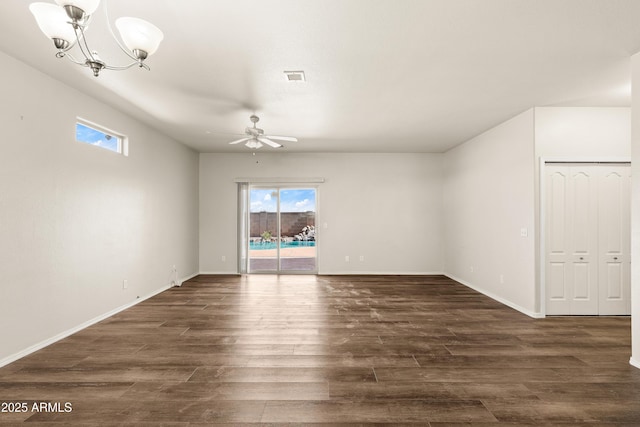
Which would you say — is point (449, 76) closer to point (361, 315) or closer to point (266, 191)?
point (361, 315)

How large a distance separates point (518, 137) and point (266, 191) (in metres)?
4.95

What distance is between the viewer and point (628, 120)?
4098 mm

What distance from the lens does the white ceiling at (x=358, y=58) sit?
2186mm

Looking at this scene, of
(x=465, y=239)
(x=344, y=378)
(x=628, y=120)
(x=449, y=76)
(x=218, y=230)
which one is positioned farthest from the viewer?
(x=218, y=230)

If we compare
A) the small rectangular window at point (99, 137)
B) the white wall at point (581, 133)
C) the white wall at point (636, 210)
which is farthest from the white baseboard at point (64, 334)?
the white wall at point (581, 133)

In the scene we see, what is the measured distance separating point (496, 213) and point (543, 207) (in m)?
0.89

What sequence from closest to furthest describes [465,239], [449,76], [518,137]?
[449,76], [518,137], [465,239]

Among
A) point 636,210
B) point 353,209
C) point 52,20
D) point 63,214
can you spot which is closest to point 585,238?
point 636,210

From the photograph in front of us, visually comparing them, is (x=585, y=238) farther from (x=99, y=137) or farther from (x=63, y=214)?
(x=99, y=137)

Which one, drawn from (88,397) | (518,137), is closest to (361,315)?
(88,397)

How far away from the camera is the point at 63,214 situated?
3.35 m

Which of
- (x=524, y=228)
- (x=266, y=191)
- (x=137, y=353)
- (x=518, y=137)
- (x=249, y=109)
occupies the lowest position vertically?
(x=137, y=353)

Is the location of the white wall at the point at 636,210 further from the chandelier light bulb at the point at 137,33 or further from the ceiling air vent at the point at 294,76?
the chandelier light bulb at the point at 137,33

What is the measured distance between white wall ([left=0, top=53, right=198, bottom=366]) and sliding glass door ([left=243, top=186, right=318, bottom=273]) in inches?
91.8
